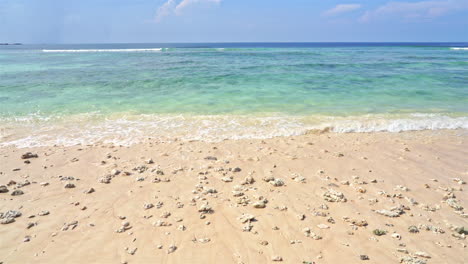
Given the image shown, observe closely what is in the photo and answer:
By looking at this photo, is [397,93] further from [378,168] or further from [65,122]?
[65,122]

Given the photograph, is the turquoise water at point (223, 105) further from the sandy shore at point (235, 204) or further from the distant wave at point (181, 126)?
the sandy shore at point (235, 204)

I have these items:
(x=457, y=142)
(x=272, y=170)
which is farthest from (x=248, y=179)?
(x=457, y=142)

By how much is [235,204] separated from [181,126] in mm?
5278

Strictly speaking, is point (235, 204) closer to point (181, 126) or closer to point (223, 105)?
point (181, 126)

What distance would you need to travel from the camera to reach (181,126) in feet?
30.0

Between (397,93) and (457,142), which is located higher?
(397,93)

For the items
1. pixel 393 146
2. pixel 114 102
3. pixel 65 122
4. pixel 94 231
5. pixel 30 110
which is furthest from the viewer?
pixel 114 102

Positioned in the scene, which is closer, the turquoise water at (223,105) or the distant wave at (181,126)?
the distant wave at (181,126)

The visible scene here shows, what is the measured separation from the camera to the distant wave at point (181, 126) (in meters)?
7.96

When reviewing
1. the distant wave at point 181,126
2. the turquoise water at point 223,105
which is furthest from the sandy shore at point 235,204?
the turquoise water at point 223,105

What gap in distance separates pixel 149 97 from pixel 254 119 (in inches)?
251

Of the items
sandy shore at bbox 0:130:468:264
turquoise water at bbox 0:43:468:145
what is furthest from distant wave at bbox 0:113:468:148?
sandy shore at bbox 0:130:468:264

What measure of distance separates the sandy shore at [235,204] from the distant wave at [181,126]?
98cm

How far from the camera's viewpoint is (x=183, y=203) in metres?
4.45
